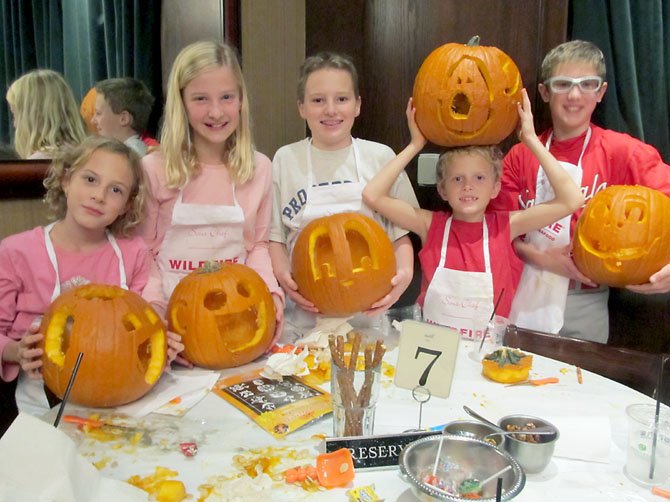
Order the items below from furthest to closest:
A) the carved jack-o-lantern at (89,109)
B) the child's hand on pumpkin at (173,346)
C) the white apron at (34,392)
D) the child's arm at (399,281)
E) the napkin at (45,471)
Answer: the carved jack-o-lantern at (89,109) < the child's arm at (399,281) < the white apron at (34,392) < the child's hand on pumpkin at (173,346) < the napkin at (45,471)

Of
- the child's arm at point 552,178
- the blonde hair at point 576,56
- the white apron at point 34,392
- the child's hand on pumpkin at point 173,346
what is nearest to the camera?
the child's hand on pumpkin at point 173,346

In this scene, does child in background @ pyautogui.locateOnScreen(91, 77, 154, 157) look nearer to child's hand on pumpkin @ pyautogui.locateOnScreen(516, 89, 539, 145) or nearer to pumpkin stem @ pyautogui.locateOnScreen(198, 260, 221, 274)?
pumpkin stem @ pyautogui.locateOnScreen(198, 260, 221, 274)

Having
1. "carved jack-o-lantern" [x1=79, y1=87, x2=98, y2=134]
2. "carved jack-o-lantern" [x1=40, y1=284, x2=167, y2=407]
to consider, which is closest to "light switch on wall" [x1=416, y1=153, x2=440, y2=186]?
"carved jack-o-lantern" [x1=79, y1=87, x2=98, y2=134]

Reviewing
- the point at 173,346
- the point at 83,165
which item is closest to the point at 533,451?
the point at 173,346

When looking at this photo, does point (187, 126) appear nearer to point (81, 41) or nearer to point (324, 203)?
point (324, 203)

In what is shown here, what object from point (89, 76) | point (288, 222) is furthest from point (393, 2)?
point (89, 76)

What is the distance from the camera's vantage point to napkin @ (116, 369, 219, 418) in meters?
1.30

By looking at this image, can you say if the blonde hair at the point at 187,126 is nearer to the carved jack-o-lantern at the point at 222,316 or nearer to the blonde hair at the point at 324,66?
the blonde hair at the point at 324,66

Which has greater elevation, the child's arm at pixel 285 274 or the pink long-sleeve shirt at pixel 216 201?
the pink long-sleeve shirt at pixel 216 201

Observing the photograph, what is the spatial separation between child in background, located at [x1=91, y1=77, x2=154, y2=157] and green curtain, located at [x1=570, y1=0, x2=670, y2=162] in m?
1.81

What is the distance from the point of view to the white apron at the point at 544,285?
2.02 metres

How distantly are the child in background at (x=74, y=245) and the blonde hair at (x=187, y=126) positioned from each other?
0.40 ft

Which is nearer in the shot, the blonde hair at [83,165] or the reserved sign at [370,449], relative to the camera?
the reserved sign at [370,449]

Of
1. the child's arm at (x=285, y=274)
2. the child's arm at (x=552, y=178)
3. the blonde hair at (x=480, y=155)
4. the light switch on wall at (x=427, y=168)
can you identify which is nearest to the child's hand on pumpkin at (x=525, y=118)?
the child's arm at (x=552, y=178)
